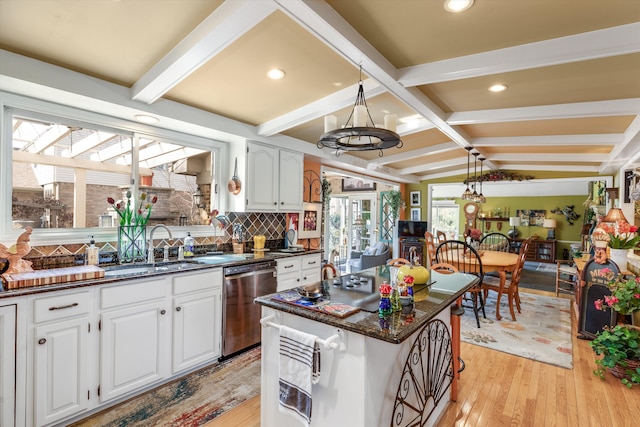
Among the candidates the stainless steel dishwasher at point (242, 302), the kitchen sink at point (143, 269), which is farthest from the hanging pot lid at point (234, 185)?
the kitchen sink at point (143, 269)

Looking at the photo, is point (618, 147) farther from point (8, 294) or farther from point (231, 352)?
point (8, 294)

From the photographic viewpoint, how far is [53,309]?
198 centimetres

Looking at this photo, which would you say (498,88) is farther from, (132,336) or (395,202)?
(395,202)

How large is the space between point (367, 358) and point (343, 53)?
5.92 feet

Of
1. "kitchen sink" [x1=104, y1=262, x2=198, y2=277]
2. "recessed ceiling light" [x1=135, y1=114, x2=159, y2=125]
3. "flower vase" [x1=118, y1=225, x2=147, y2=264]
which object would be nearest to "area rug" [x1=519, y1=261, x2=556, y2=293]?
"kitchen sink" [x1=104, y1=262, x2=198, y2=277]

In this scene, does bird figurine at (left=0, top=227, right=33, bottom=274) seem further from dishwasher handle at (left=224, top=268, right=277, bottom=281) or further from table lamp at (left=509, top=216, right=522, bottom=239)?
table lamp at (left=509, top=216, right=522, bottom=239)

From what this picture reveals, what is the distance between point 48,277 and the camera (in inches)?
78.2

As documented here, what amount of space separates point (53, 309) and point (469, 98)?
149 inches

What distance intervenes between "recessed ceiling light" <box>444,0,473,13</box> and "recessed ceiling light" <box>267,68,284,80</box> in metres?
1.23

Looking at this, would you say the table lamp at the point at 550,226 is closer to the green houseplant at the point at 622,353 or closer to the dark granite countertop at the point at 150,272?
the green houseplant at the point at 622,353

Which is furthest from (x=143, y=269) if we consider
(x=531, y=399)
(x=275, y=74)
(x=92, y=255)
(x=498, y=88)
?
(x=498, y=88)

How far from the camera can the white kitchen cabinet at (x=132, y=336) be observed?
221 cm

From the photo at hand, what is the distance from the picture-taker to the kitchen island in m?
1.49

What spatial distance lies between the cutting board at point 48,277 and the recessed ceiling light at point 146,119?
1361mm
